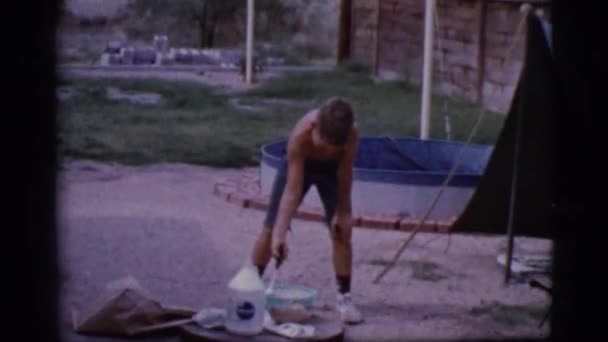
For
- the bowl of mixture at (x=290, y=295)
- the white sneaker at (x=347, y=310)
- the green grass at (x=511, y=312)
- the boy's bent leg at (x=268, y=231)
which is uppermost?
the boy's bent leg at (x=268, y=231)

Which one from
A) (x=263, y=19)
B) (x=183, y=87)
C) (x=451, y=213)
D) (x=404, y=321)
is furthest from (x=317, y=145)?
(x=263, y=19)

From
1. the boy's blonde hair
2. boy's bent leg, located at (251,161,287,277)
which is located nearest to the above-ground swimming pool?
boy's bent leg, located at (251,161,287,277)

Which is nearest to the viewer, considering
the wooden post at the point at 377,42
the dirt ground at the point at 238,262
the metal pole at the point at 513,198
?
the dirt ground at the point at 238,262

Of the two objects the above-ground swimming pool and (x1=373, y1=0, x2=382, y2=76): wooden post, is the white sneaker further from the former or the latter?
(x1=373, y1=0, x2=382, y2=76): wooden post

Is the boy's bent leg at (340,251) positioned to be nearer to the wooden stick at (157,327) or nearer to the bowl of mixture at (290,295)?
the bowl of mixture at (290,295)

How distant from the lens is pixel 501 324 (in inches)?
264

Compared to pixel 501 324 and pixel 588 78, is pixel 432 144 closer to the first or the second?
pixel 501 324

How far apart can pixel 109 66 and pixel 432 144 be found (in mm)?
10672

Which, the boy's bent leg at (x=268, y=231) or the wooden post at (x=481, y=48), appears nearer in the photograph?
the boy's bent leg at (x=268, y=231)

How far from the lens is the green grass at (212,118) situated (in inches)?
489

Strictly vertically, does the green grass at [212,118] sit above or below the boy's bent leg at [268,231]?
below

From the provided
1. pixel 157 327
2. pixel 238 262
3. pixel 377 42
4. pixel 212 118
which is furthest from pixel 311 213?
pixel 377 42

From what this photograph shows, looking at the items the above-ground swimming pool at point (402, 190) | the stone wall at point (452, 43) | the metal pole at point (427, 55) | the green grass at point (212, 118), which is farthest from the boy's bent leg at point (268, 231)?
the stone wall at point (452, 43)

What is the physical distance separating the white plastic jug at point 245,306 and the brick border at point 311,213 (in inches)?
117
